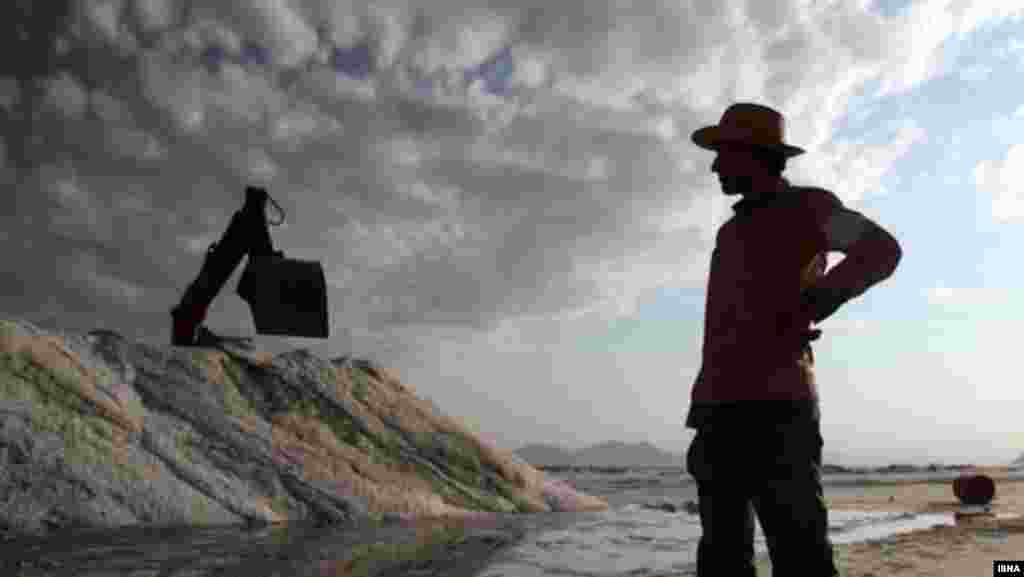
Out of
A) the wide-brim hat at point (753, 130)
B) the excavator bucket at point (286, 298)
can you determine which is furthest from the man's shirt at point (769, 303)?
the excavator bucket at point (286, 298)

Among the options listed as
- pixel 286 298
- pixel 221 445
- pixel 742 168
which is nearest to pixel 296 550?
pixel 221 445

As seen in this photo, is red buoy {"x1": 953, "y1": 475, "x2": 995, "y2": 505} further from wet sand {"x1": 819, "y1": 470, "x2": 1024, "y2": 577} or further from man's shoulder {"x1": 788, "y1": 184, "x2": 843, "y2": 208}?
man's shoulder {"x1": 788, "y1": 184, "x2": 843, "y2": 208}

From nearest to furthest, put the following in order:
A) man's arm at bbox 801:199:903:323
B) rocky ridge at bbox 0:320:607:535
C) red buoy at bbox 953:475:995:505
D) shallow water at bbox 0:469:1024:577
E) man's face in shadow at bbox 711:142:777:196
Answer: man's arm at bbox 801:199:903:323, man's face in shadow at bbox 711:142:777:196, shallow water at bbox 0:469:1024:577, rocky ridge at bbox 0:320:607:535, red buoy at bbox 953:475:995:505

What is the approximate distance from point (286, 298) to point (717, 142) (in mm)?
7162

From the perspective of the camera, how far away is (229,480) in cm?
830

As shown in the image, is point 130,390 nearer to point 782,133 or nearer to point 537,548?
point 537,548

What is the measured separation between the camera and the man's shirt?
2.69m

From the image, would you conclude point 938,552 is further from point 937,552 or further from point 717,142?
point 717,142

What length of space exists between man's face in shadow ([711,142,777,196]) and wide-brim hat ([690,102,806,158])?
3 centimetres

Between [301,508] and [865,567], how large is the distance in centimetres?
516

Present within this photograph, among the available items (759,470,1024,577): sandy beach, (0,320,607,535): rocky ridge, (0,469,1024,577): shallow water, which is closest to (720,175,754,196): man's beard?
(0,469,1024,577): shallow water

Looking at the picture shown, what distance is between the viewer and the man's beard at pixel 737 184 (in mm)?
2938

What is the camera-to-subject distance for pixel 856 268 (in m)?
2.61

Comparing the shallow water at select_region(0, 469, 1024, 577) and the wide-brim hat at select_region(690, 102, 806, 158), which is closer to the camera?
the wide-brim hat at select_region(690, 102, 806, 158)
